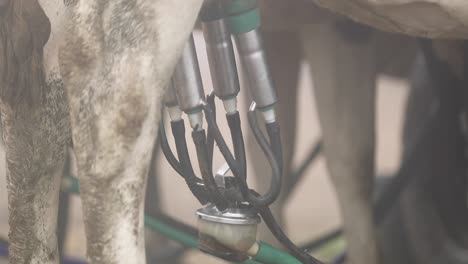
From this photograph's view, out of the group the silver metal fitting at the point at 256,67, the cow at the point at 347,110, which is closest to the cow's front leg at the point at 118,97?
the silver metal fitting at the point at 256,67

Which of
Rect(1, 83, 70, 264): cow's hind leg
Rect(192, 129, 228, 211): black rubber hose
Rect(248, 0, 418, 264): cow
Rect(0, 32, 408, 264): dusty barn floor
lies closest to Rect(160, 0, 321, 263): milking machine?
Rect(192, 129, 228, 211): black rubber hose

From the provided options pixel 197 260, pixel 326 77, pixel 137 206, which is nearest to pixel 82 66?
pixel 137 206

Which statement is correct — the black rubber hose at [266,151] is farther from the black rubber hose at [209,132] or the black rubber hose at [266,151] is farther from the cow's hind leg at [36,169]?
the cow's hind leg at [36,169]

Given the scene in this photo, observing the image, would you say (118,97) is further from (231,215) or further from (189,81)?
(231,215)

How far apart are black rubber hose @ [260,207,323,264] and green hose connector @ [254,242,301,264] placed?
0.04 feet

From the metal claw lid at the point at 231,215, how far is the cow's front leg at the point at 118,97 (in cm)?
13

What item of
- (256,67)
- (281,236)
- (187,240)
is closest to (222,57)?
(256,67)

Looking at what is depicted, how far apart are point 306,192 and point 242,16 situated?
2290mm

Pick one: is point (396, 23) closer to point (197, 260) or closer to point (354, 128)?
point (354, 128)

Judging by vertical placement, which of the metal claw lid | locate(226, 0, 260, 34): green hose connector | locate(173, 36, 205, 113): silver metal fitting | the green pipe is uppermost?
locate(226, 0, 260, 34): green hose connector

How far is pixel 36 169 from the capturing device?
3.74 feet

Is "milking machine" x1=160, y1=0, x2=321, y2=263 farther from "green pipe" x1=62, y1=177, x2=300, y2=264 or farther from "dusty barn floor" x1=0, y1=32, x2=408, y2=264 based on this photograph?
"dusty barn floor" x1=0, y1=32, x2=408, y2=264

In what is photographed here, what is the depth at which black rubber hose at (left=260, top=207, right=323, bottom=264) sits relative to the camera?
1.14 metres

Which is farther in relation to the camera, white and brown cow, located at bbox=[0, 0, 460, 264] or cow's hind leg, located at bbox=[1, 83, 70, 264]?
cow's hind leg, located at bbox=[1, 83, 70, 264]
